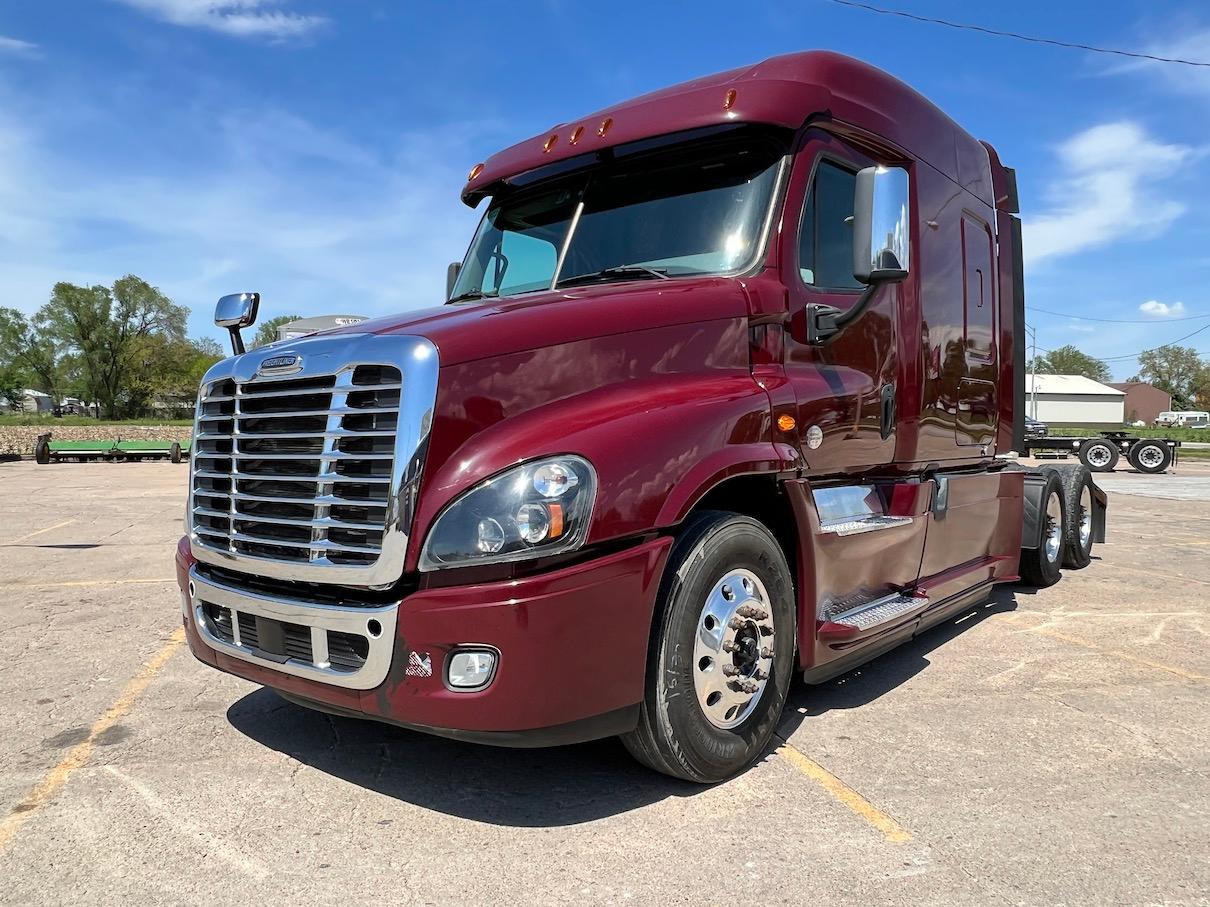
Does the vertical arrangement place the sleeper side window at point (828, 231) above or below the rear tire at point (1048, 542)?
above

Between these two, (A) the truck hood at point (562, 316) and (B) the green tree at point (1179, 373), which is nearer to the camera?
(A) the truck hood at point (562, 316)

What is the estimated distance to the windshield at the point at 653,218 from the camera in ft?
12.4

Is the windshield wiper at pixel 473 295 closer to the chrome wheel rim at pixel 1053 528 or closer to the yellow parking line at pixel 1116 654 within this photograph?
the yellow parking line at pixel 1116 654

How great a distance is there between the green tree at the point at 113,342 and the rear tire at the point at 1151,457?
7048cm

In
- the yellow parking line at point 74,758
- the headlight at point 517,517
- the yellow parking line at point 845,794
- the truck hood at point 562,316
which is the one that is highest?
the truck hood at point 562,316

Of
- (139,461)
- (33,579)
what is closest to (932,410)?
(33,579)

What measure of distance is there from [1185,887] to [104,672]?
4943 mm

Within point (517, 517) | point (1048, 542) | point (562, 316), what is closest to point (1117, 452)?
point (1048, 542)

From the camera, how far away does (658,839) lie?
281 cm

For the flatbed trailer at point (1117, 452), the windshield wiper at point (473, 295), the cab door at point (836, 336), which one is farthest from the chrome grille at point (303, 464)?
the flatbed trailer at point (1117, 452)

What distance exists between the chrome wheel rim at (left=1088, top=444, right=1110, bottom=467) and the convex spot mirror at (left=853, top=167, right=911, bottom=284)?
24.4 metres

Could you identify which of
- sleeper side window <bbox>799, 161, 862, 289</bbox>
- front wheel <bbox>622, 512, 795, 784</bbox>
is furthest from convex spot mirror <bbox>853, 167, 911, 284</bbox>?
front wheel <bbox>622, 512, 795, 784</bbox>

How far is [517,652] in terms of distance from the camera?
8.66 ft

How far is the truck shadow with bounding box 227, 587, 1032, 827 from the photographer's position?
3.08 m
